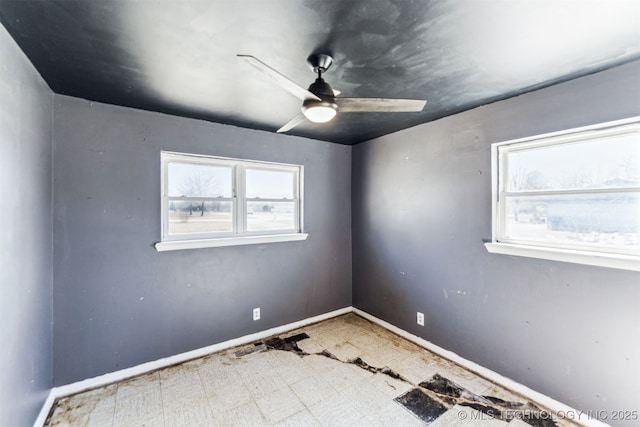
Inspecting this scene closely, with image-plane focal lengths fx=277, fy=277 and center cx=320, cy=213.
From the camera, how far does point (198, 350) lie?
2.63 metres

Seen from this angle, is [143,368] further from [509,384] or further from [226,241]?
[509,384]

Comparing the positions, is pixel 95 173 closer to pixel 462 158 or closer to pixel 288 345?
pixel 288 345

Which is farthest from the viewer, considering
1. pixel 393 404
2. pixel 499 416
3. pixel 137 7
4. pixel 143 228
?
pixel 143 228

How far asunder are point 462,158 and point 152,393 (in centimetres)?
319

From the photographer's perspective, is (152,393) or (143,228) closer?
(152,393)

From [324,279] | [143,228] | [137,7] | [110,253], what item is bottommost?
[324,279]

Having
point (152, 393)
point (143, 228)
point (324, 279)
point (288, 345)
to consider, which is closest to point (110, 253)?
point (143, 228)

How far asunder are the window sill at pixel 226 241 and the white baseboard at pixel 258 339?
0.98m

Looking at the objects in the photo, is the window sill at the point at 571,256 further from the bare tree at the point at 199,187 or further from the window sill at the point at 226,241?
the bare tree at the point at 199,187

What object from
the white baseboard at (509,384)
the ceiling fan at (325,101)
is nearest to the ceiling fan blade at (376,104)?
the ceiling fan at (325,101)

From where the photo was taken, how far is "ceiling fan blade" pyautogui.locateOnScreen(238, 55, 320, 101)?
4.18ft

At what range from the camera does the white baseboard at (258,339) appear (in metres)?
1.88

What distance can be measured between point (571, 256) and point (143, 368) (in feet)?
11.1

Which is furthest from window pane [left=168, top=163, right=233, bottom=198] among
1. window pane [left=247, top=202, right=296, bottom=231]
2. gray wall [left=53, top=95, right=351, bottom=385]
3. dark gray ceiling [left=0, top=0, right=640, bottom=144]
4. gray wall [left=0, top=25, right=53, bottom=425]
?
gray wall [left=0, top=25, right=53, bottom=425]
